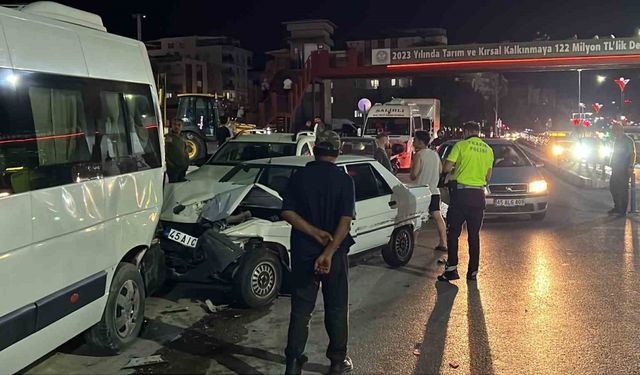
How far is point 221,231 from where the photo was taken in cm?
667

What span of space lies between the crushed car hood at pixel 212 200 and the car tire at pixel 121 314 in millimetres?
1368

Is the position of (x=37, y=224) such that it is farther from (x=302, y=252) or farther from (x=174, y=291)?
(x=174, y=291)

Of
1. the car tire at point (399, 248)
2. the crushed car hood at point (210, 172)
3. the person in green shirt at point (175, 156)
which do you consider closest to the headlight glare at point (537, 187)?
the car tire at point (399, 248)

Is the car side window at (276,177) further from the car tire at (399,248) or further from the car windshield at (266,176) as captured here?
the car tire at (399,248)

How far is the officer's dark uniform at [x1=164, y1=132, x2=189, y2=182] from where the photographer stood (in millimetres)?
9703

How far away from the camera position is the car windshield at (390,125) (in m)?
24.9

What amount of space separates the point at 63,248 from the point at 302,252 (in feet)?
5.36

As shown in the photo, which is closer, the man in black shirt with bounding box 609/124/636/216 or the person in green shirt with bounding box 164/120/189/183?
the person in green shirt with bounding box 164/120/189/183

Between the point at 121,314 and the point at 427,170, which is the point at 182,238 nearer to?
the point at 121,314

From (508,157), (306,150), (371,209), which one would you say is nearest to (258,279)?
(371,209)

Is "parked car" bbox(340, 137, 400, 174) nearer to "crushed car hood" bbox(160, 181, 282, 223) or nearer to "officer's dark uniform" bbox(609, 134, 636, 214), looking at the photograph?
"officer's dark uniform" bbox(609, 134, 636, 214)

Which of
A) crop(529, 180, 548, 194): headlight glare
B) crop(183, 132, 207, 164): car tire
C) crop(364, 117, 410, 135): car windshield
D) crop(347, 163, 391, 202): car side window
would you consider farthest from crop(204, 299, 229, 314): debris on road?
crop(364, 117, 410, 135): car windshield

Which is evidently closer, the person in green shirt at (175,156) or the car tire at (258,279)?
the car tire at (258,279)

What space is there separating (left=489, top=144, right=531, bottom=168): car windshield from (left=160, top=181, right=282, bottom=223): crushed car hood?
6.97 metres
